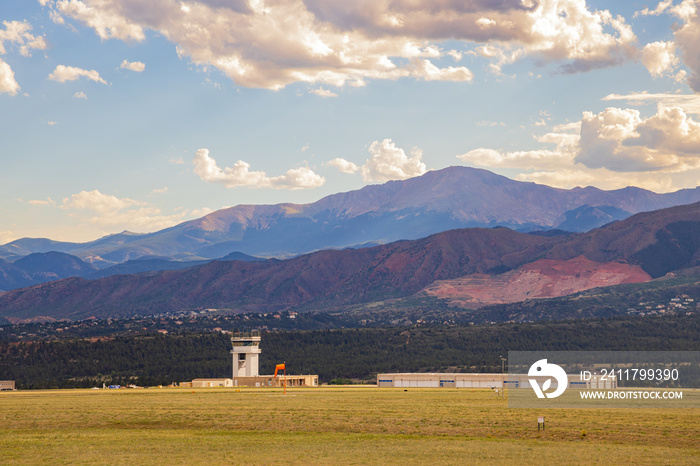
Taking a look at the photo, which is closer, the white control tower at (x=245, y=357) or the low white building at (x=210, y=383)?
the low white building at (x=210, y=383)

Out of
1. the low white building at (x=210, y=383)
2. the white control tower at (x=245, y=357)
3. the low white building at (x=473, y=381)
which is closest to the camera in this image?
the low white building at (x=473, y=381)

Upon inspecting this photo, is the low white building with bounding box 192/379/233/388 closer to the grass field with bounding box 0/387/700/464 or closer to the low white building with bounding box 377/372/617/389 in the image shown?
the low white building with bounding box 377/372/617/389

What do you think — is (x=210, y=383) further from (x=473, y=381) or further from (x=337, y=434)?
(x=337, y=434)

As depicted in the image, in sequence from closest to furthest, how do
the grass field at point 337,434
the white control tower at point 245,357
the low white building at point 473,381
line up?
the grass field at point 337,434, the low white building at point 473,381, the white control tower at point 245,357

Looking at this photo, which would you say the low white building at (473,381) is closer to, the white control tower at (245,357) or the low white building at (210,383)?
the white control tower at (245,357)

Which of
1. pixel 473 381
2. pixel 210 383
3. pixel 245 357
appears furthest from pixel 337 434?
pixel 245 357

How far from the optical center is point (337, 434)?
77.2 meters

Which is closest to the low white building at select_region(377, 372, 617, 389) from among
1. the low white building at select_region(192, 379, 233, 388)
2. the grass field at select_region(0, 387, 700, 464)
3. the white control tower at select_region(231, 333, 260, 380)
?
the white control tower at select_region(231, 333, 260, 380)

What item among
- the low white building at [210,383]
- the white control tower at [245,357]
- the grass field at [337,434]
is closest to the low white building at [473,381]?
the white control tower at [245,357]

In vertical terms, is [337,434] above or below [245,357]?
below

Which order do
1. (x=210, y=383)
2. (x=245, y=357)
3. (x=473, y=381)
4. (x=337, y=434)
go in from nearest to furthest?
(x=337, y=434) < (x=473, y=381) < (x=210, y=383) < (x=245, y=357)

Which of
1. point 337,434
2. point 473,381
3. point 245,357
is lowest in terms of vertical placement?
point 337,434

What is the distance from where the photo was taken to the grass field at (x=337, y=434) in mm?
63188

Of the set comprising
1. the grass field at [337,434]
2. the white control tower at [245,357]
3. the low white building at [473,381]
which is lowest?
the grass field at [337,434]
